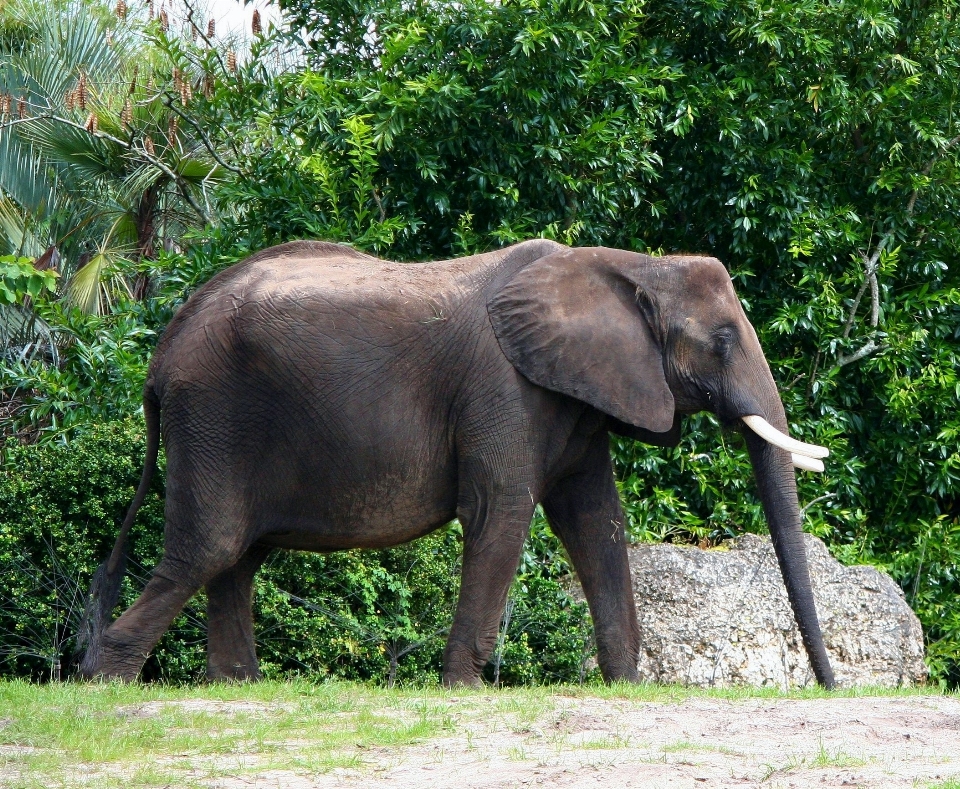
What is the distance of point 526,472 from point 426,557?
292cm

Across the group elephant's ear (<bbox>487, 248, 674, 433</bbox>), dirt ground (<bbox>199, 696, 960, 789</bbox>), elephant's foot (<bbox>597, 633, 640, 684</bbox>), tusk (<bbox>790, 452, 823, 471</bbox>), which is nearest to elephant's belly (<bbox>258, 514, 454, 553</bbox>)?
elephant's ear (<bbox>487, 248, 674, 433</bbox>)

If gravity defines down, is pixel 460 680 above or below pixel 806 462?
below

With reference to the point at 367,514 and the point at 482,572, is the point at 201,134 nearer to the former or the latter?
the point at 367,514

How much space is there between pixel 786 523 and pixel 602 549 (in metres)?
1.16

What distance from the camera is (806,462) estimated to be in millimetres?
8320

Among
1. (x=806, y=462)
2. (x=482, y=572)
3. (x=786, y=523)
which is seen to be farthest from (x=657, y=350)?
(x=482, y=572)

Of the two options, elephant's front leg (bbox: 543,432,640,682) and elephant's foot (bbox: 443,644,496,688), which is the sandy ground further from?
elephant's front leg (bbox: 543,432,640,682)

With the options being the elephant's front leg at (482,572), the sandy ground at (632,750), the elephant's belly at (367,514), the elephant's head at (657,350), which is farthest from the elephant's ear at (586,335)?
the sandy ground at (632,750)

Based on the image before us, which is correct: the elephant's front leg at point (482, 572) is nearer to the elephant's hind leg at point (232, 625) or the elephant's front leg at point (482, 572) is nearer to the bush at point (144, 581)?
the elephant's hind leg at point (232, 625)

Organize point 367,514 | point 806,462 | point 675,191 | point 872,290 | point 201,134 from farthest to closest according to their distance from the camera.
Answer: point 201,134 → point 675,191 → point 872,290 → point 806,462 → point 367,514

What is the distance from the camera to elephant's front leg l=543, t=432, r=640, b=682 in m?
8.73

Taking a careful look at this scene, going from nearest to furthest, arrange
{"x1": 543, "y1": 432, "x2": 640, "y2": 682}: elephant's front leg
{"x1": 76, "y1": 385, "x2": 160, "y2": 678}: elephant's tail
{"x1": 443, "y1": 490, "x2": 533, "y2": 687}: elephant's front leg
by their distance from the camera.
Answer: {"x1": 443, "y1": 490, "x2": 533, "y2": 687}: elephant's front leg < {"x1": 76, "y1": 385, "x2": 160, "y2": 678}: elephant's tail < {"x1": 543, "y1": 432, "x2": 640, "y2": 682}: elephant's front leg

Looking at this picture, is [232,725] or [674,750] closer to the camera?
[674,750]

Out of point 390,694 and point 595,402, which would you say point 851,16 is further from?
point 390,694
